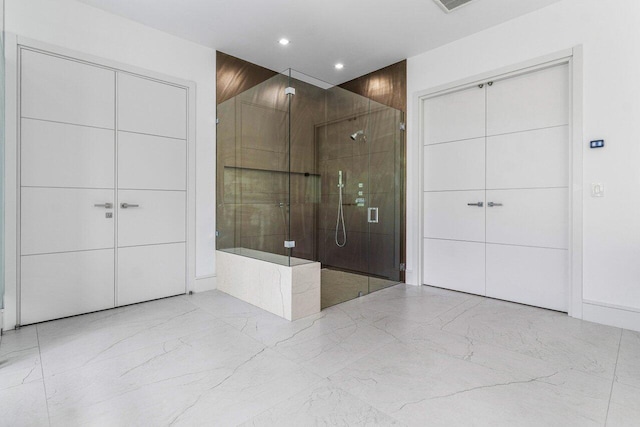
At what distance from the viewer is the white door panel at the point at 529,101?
113 inches

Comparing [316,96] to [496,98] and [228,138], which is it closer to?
[228,138]

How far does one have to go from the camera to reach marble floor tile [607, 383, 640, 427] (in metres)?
1.41

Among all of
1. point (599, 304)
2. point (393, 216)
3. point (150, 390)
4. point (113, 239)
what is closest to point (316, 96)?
point (393, 216)

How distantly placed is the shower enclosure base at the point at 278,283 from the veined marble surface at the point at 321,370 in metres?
0.11

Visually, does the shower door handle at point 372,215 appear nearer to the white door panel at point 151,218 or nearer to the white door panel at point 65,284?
the white door panel at point 151,218

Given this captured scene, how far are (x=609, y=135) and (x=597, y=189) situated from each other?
41 cm

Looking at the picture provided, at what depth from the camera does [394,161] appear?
12.6 ft

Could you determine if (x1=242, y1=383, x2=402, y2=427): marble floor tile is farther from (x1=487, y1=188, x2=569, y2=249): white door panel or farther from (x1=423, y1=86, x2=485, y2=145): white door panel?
(x1=423, y1=86, x2=485, y2=145): white door panel

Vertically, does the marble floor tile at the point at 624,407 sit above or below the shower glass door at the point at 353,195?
below

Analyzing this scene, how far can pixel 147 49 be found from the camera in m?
3.15

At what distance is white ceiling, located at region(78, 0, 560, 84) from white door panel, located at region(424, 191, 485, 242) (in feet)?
5.26

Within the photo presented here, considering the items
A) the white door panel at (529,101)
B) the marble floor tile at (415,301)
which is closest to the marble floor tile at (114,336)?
the marble floor tile at (415,301)

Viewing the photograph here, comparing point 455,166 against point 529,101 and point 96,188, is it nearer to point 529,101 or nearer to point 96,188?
point 529,101

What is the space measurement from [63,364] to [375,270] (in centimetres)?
270
